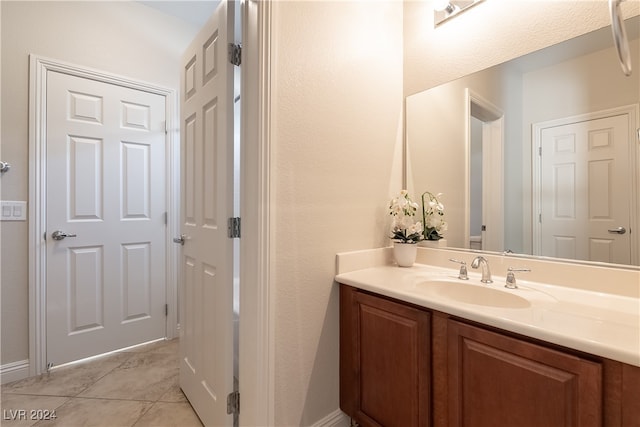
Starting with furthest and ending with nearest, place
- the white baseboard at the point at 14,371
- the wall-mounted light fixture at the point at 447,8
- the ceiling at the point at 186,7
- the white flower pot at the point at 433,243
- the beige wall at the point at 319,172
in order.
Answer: the ceiling at the point at 186,7 → the white baseboard at the point at 14,371 → the white flower pot at the point at 433,243 → the wall-mounted light fixture at the point at 447,8 → the beige wall at the point at 319,172

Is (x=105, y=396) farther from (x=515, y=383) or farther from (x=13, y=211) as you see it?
(x=515, y=383)

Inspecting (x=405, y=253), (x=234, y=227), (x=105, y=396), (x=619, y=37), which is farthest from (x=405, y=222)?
(x=105, y=396)

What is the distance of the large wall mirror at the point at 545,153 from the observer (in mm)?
1030

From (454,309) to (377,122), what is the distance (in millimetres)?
1044

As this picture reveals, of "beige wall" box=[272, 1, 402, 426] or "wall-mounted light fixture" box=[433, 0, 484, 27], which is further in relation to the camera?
"wall-mounted light fixture" box=[433, 0, 484, 27]

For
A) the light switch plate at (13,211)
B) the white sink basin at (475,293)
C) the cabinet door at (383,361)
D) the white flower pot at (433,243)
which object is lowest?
the cabinet door at (383,361)

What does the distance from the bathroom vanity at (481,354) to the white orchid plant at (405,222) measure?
20 centimetres

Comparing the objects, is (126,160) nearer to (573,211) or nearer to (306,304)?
(306,304)

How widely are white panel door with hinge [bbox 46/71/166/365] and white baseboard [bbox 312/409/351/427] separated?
1736mm

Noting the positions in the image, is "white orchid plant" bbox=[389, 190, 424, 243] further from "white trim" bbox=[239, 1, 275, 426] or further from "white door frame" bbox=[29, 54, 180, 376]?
"white door frame" bbox=[29, 54, 180, 376]

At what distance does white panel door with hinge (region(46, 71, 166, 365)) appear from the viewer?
6.44ft

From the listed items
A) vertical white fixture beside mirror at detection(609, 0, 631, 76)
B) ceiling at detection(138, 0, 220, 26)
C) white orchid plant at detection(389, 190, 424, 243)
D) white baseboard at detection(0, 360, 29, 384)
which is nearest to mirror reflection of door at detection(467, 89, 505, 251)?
white orchid plant at detection(389, 190, 424, 243)

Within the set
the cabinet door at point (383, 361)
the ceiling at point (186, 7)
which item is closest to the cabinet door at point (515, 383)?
the cabinet door at point (383, 361)

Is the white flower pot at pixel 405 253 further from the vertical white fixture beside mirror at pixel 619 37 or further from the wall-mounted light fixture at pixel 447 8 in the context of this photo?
the wall-mounted light fixture at pixel 447 8
